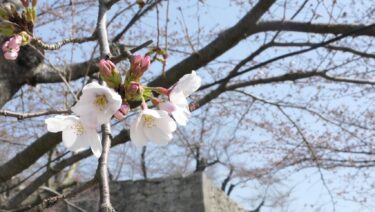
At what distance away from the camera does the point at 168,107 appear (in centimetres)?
107

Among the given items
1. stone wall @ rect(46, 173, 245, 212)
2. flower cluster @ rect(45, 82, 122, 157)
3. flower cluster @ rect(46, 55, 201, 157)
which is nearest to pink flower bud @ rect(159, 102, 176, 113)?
flower cluster @ rect(46, 55, 201, 157)

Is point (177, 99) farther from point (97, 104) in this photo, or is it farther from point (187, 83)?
point (97, 104)

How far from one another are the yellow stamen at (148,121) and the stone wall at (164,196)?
4.30m

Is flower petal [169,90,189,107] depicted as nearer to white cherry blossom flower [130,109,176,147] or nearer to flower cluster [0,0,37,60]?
white cherry blossom flower [130,109,176,147]

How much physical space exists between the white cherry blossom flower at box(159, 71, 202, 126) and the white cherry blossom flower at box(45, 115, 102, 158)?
0.16m

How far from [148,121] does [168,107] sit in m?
0.06

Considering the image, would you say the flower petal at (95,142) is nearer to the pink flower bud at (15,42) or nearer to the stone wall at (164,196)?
the pink flower bud at (15,42)

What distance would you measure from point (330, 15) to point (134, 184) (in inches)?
111

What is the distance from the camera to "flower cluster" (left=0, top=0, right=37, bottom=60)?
1284mm

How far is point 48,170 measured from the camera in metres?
3.91

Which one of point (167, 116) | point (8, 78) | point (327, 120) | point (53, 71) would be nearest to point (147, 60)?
point (167, 116)

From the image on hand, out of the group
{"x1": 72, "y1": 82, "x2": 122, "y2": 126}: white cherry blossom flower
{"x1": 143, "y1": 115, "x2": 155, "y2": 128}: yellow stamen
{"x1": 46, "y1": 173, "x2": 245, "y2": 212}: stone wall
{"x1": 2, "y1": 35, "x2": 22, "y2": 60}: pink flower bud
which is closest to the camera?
{"x1": 72, "y1": 82, "x2": 122, "y2": 126}: white cherry blossom flower

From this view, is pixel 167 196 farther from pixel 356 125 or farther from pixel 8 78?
pixel 8 78

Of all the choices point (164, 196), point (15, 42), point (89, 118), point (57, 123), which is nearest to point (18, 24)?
point (15, 42)
